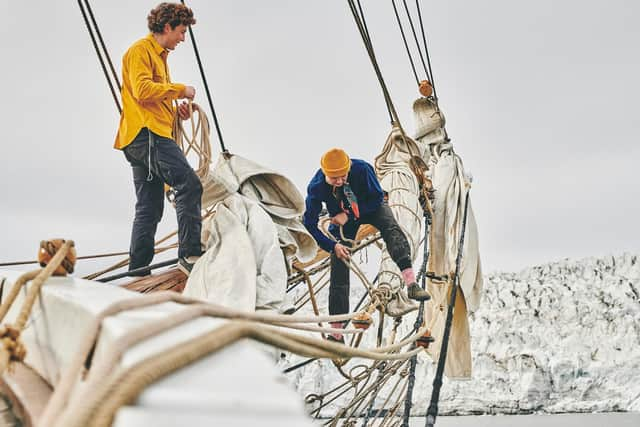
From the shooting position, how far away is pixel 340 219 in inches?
98.2

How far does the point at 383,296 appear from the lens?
96.0 inches

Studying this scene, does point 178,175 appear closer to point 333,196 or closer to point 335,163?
point 335,163

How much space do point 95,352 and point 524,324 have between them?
1693 cm

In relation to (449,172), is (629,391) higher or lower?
lower

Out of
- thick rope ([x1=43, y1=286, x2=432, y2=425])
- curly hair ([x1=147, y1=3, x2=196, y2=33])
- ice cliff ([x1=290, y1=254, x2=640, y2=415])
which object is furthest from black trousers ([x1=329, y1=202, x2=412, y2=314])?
ice cliff ([x1=290, y1=254, x2=640, y2=415])

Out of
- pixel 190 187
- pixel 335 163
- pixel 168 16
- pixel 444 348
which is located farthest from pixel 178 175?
pixel 444 348

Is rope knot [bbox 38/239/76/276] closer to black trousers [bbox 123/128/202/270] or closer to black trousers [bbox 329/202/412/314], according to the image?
black trousers [bbox 123/128/202/270]

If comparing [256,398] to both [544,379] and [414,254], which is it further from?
[544,379]

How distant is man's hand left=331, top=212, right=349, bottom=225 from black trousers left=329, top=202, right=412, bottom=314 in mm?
61

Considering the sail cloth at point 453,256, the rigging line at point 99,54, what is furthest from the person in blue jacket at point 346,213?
the sail cloth at point 453,256

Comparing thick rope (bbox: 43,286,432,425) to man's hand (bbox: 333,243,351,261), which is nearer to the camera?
thick rope (bbox: 43,286,432,425)

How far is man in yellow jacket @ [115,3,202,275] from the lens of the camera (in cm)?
179

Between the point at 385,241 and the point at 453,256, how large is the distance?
4.30 feet

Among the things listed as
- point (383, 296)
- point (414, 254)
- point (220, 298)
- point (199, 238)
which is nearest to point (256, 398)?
point (220, 298)
